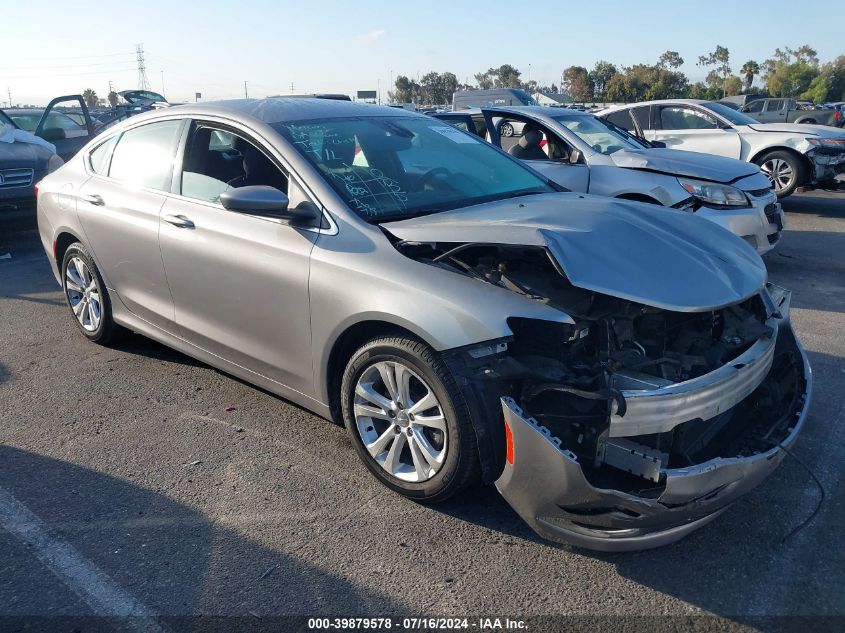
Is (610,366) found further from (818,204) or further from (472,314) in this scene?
(818,204)

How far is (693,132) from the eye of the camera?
11.5 metres

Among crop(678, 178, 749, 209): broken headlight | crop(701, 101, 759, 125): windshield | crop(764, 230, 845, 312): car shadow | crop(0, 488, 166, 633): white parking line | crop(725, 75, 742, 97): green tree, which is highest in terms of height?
crop(725, 75, 742, 97): green tree

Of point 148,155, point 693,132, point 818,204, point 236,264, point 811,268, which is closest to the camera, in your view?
point 236,264

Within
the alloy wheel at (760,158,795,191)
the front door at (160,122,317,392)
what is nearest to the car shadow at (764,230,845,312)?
the alloy wheel at (760,158,795,191)

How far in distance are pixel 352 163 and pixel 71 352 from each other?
294cm

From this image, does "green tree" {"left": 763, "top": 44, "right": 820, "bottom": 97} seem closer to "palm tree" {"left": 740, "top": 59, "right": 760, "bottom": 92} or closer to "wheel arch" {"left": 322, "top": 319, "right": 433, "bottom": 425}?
"palm tree" {"left": 740, "top": 59, "right": 760, "bottom": 92}

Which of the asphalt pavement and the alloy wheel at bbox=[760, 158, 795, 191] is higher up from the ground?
the alloy wheel at bbox=[760, 158, 795, 191]

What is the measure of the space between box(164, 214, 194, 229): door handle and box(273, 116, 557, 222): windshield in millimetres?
770

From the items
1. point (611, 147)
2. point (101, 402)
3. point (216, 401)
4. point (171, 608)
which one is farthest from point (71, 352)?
point (611, 147)

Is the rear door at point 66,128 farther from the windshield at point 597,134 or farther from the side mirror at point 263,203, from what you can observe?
the side mirror at point 263,203

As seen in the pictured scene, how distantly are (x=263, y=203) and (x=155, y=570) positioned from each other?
1.69 metres

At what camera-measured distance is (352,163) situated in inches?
152

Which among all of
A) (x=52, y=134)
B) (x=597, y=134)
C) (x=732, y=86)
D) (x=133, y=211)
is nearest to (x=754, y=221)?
(x=597, y=134)

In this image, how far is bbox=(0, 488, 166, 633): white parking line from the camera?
8.71 feet
